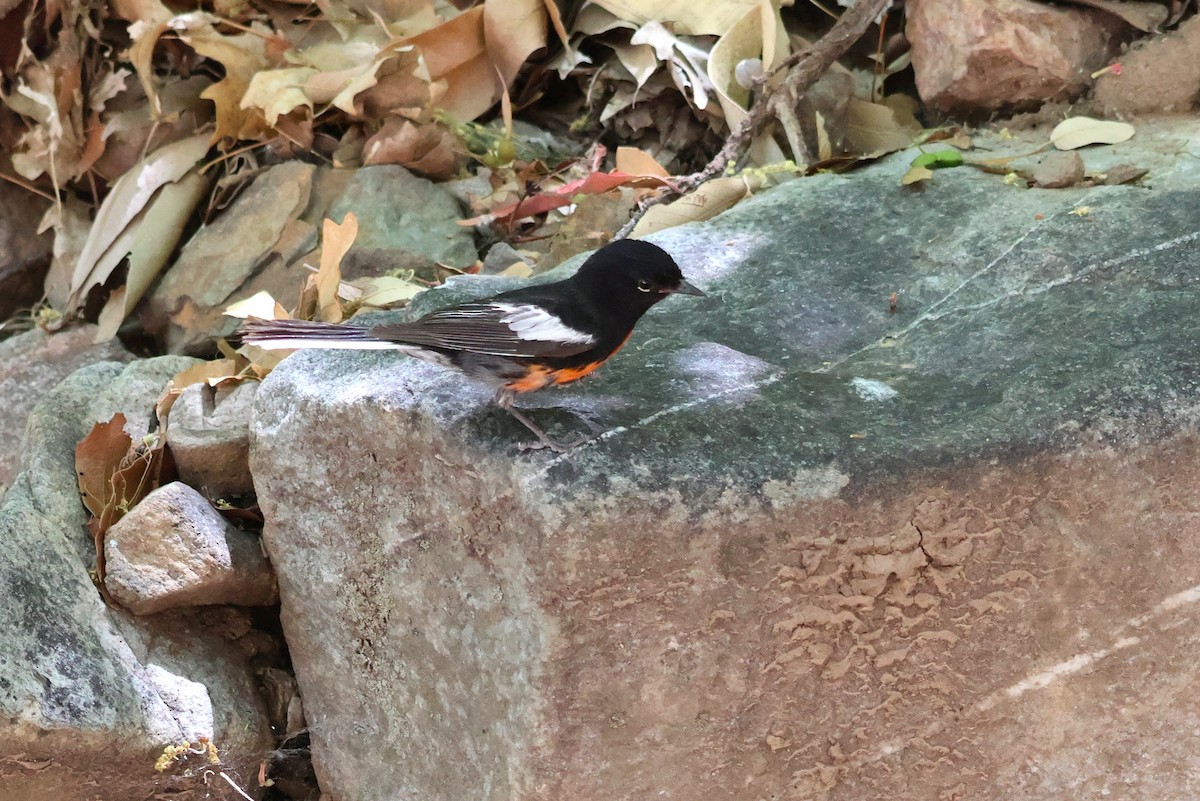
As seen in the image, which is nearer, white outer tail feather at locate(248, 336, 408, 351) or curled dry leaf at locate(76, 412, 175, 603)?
white outer tail feather at locate(248, 336, 408, 351)

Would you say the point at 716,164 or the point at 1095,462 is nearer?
the point at 1095,462

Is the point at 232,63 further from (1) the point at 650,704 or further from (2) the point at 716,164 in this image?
(1) the point at 650,704

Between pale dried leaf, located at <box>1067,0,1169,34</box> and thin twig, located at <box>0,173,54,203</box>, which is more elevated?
pale dried leaf, located at <box>1067,0,1169,34</box>

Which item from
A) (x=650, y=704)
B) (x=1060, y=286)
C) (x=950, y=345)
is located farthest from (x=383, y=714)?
(x=1060, y=286)

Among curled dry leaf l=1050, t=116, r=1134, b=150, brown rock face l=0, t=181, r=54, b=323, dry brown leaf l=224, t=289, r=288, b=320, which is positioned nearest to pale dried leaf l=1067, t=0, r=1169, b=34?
curled dry leaf l=1050, t=116, r=1134, b=150

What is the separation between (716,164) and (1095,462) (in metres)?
2.04

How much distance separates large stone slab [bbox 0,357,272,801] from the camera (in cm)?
265

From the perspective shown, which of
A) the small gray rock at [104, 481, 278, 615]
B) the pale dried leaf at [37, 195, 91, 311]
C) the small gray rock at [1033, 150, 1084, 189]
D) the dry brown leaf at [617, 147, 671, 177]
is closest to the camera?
the small gray rock at [104, 481, 278, 615]

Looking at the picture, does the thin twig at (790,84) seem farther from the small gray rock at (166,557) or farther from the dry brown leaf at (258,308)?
the small gray rock at (166,557)

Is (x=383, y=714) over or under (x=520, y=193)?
under

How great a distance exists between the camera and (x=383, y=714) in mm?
2965

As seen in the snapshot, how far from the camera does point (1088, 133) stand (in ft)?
12.4

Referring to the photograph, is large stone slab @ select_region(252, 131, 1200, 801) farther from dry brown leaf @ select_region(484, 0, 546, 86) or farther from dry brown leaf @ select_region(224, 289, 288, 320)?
dry brown leaf @ select_region(484, 0, 546, 86)

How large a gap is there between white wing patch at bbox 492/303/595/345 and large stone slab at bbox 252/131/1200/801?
0.17 metres
